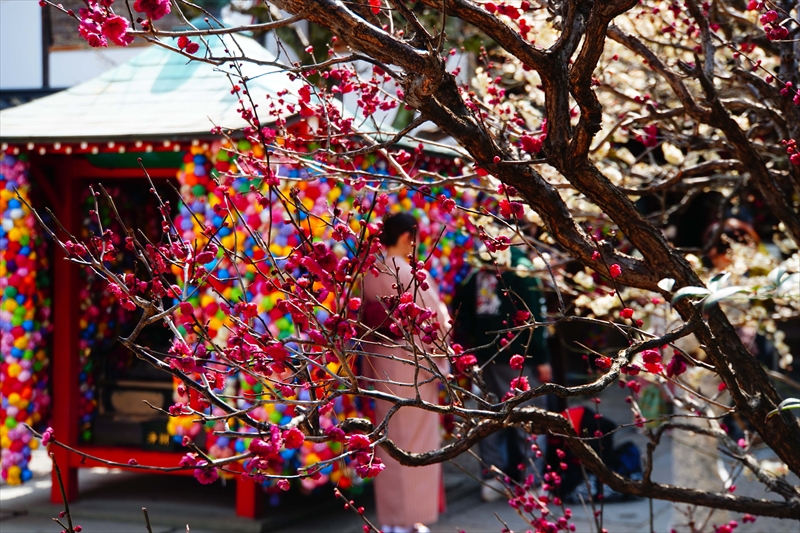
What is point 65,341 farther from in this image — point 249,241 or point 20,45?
point 20,45

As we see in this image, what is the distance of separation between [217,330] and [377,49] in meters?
3.51

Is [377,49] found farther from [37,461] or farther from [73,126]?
[37,461]

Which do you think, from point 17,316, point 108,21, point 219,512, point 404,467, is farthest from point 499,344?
point 108,21

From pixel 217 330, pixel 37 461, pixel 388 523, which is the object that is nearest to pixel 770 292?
pixel 217 330

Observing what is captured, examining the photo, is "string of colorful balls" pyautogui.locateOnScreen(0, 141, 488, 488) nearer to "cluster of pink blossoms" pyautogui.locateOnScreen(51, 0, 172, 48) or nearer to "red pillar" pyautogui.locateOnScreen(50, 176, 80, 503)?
"red pillar" pyautogui.locateOnScreen(50, 176, 80, 503)

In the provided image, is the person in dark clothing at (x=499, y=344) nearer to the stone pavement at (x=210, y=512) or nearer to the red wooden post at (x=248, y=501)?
the stone pavement at (x=210, y=512)

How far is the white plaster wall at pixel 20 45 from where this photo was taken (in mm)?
11320

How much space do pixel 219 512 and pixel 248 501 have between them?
37cm

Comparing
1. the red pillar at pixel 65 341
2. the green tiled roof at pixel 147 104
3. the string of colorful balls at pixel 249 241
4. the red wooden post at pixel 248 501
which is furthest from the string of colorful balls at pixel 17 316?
the red wooden post at pixel 248 501

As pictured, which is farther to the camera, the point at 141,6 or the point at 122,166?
the point at 122,166

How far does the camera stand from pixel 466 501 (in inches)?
265

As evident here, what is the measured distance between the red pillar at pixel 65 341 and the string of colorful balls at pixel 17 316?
0.66 feet

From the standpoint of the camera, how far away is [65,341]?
6387 millimetres

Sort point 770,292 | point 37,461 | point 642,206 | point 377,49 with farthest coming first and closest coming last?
point 642,206 < point 37,461 < point 377,49 < point 770,292
